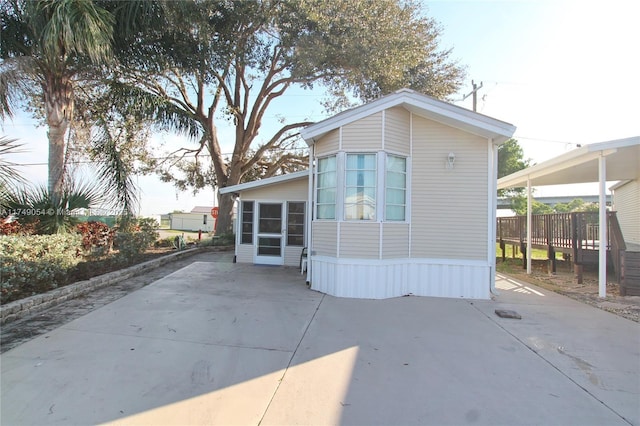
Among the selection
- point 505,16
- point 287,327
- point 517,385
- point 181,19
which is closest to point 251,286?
point 287,327

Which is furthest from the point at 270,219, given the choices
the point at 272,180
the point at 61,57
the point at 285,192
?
the point at 61,57

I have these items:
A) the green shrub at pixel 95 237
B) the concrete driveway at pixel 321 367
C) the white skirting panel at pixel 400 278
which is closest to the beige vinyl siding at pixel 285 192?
the white skirting panel at pixel 400 278

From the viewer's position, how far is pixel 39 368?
10.5 ft

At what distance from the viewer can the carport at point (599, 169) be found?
647cm

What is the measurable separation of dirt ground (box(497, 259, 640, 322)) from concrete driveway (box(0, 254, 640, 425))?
2.12 ft

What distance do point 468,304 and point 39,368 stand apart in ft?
20.5

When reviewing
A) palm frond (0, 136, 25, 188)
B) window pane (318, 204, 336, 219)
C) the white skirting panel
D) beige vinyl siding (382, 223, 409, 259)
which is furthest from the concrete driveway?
palm frond (0, 136, 25, 188)

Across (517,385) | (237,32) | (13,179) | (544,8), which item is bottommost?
(517,385)

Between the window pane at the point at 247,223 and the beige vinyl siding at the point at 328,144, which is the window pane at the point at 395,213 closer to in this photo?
the beige vinyl siding at the point at 328,144

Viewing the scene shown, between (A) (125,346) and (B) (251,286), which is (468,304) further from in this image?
(A) (125,346)

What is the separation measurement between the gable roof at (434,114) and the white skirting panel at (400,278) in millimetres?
2599

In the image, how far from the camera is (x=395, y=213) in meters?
6.76

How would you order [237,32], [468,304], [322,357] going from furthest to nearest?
[237,32] < [468,304] < [322,357]

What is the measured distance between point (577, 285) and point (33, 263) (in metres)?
11.3
